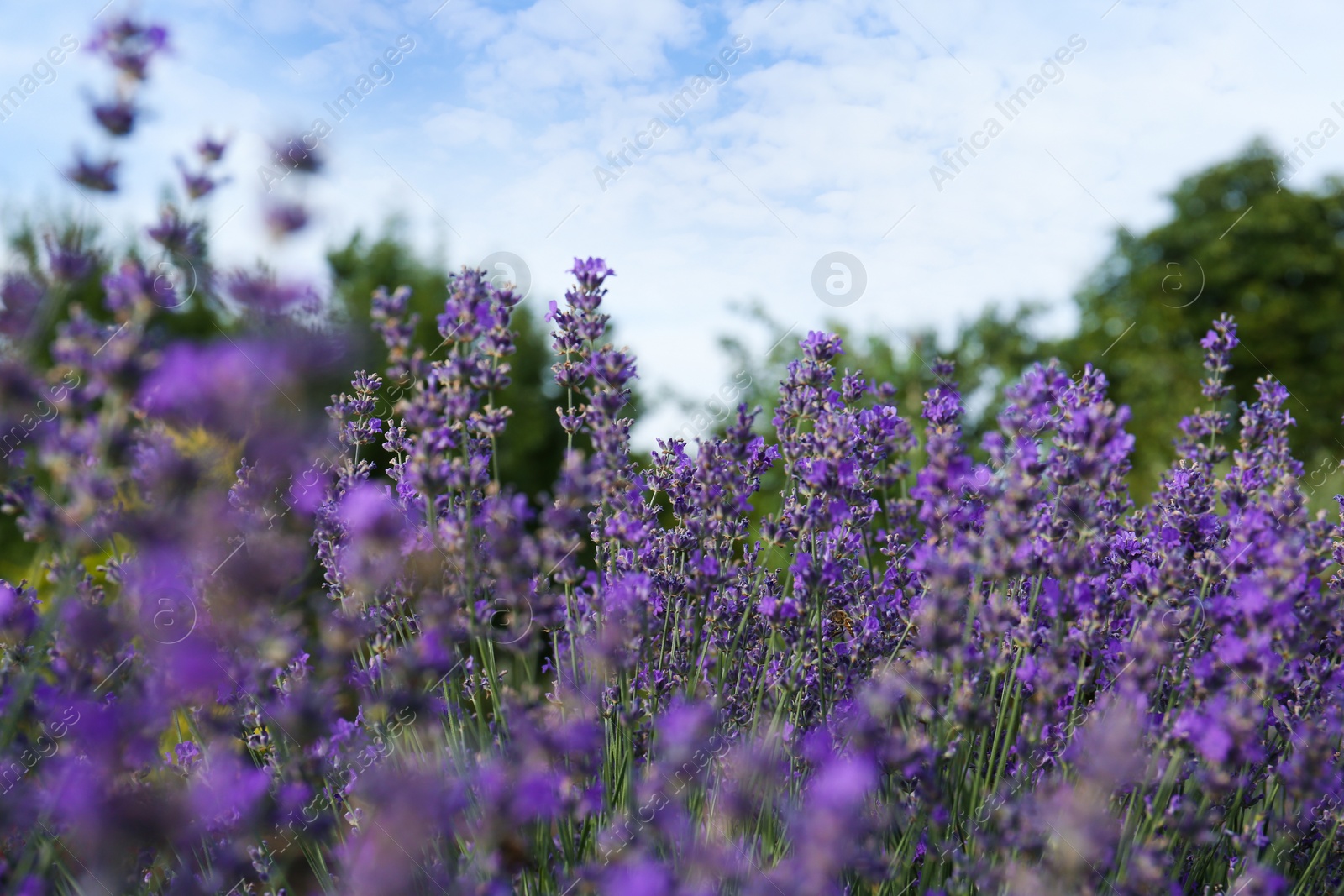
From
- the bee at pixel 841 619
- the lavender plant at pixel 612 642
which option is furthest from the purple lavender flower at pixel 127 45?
the bee at pixel 841 619

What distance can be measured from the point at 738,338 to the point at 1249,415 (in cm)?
1241

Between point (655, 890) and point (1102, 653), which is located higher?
point (655, 890)

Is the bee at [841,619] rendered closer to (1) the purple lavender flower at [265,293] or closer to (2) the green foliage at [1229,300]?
(1) the purple lavender flower at [265,293]

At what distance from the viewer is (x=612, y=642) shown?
1.65m

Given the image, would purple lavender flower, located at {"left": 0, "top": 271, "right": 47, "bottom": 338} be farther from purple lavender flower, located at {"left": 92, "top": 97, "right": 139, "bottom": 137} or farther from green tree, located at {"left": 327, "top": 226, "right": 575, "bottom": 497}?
green tree, located at {"left": 327, "top": 226, "right": 575, "bottom": 497}

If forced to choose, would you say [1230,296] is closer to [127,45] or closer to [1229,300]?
[1229,300]

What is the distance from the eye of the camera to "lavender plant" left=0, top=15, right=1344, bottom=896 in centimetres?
122

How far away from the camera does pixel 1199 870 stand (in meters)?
2.10

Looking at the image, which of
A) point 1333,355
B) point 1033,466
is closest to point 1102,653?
point 1033,466

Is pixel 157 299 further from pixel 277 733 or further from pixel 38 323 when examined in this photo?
pixel 277 733

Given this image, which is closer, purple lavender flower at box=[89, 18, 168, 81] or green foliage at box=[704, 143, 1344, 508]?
purple lavender flower at box=[89, 18, 168, 81]

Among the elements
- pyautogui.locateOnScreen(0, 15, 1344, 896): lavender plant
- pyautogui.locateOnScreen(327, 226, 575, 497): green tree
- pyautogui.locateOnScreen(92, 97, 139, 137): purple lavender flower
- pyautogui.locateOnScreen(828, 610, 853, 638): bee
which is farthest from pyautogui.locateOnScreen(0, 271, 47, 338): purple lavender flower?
pyautogui.locateOnScreen(327, 226, 575, 497): green tree

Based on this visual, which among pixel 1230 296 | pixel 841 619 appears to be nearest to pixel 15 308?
pixel 841 619

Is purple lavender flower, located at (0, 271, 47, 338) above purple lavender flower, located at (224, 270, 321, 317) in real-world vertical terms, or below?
below
